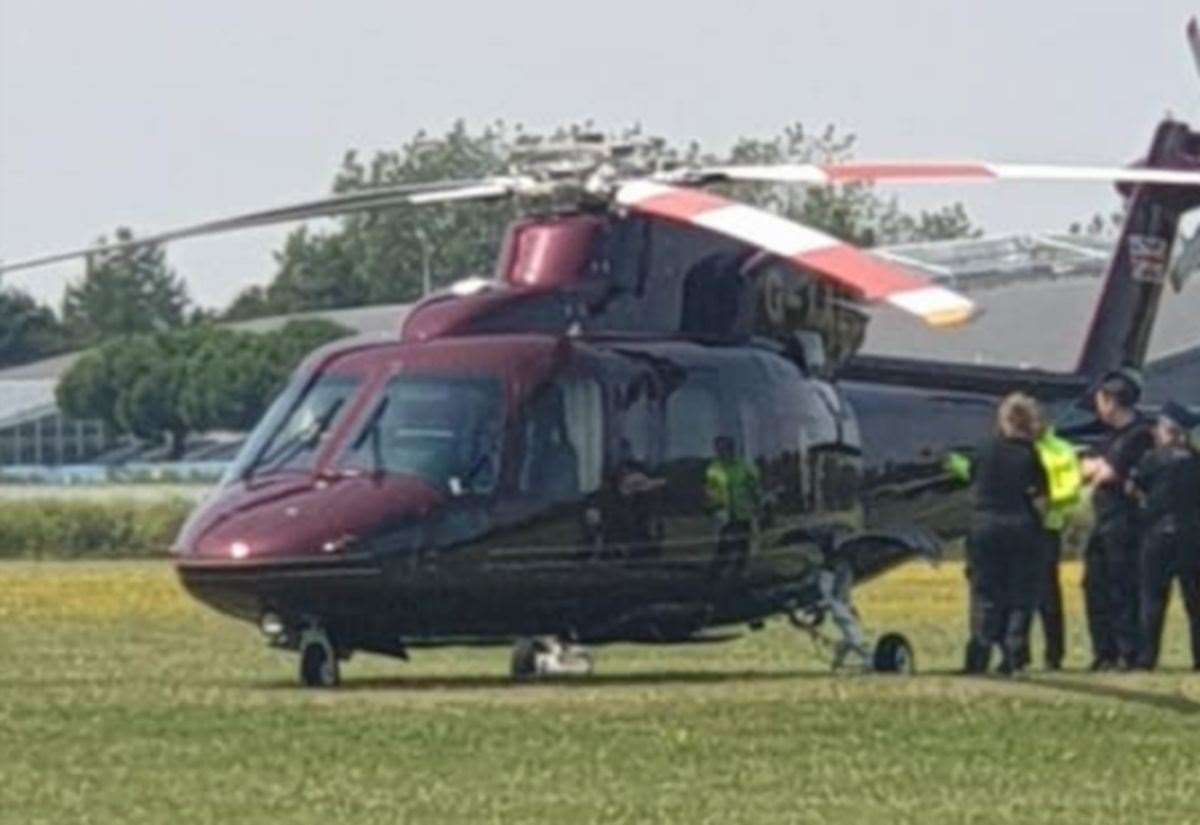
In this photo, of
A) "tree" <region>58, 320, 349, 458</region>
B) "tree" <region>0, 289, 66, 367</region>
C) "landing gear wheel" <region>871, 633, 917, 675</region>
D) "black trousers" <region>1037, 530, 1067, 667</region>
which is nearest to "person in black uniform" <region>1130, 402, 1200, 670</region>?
"black trousers" <region>1037, 530, 1067, 667</region>

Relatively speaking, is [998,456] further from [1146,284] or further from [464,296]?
[1146,284]

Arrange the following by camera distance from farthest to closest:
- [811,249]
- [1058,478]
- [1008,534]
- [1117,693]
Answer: [1058,478] → [1008,534] → [1117,693] → [811,249]

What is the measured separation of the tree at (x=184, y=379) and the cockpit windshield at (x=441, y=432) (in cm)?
7540

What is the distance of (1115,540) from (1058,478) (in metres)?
1.42

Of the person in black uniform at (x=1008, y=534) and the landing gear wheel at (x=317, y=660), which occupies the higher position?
the person in black uniform at (x=1008, y=534)

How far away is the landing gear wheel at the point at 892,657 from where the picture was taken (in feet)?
84.9

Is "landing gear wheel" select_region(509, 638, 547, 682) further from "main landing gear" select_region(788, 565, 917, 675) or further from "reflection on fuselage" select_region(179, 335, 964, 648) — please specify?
"main landing gear" select_region(788, 565, 917, 675)

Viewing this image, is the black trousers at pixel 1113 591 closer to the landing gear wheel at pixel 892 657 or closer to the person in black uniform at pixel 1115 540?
the person in black uniform at pixel 1115 540

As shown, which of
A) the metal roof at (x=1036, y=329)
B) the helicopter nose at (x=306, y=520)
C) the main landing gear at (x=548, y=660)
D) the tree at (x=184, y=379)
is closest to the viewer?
the helicopter nose at (x=306, y=520)

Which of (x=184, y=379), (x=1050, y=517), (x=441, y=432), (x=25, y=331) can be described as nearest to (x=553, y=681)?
(x=441, y=432)

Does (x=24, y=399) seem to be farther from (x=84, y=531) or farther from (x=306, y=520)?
(x=306, y=520)

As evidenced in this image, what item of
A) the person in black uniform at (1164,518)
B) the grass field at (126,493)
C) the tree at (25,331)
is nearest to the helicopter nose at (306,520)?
the person in black uniform at (1164,518)

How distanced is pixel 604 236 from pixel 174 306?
13080cm

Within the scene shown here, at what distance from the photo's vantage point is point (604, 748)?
2028 centimetres
